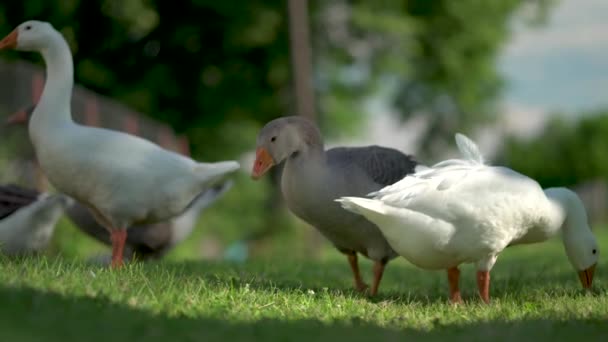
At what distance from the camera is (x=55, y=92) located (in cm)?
750

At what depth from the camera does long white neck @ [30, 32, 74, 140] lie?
7.31 meters

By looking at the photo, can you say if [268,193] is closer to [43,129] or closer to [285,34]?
[285,34]

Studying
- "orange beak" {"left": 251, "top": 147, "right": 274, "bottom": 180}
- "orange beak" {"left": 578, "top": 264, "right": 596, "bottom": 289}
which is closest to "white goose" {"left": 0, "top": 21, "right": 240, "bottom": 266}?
"orange beak" {"left": 251, "top": 147, "right": 274, "bottom": 180}

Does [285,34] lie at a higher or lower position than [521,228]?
higher

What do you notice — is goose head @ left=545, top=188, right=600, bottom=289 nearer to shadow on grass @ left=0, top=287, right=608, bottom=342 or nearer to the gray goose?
shadow on grass @ left=0, top=287, right=608, bottom=342

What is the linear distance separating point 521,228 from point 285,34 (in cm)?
2145

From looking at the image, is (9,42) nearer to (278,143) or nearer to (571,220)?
(278,143)

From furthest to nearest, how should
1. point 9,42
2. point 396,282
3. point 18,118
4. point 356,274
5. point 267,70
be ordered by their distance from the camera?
point 267,70 → point 18,118 → point 396,282 → point 9,42 → point 356,274

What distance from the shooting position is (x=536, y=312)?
5.51 metres

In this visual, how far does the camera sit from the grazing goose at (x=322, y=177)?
637 cm

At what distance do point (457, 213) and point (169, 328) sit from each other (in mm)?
2249

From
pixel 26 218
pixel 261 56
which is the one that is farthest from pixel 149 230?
pixel 261 56

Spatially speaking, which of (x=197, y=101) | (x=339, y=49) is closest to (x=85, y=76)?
(x=197, y=101)

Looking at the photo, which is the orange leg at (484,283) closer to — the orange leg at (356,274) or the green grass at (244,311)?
the green grass at (244,311)
